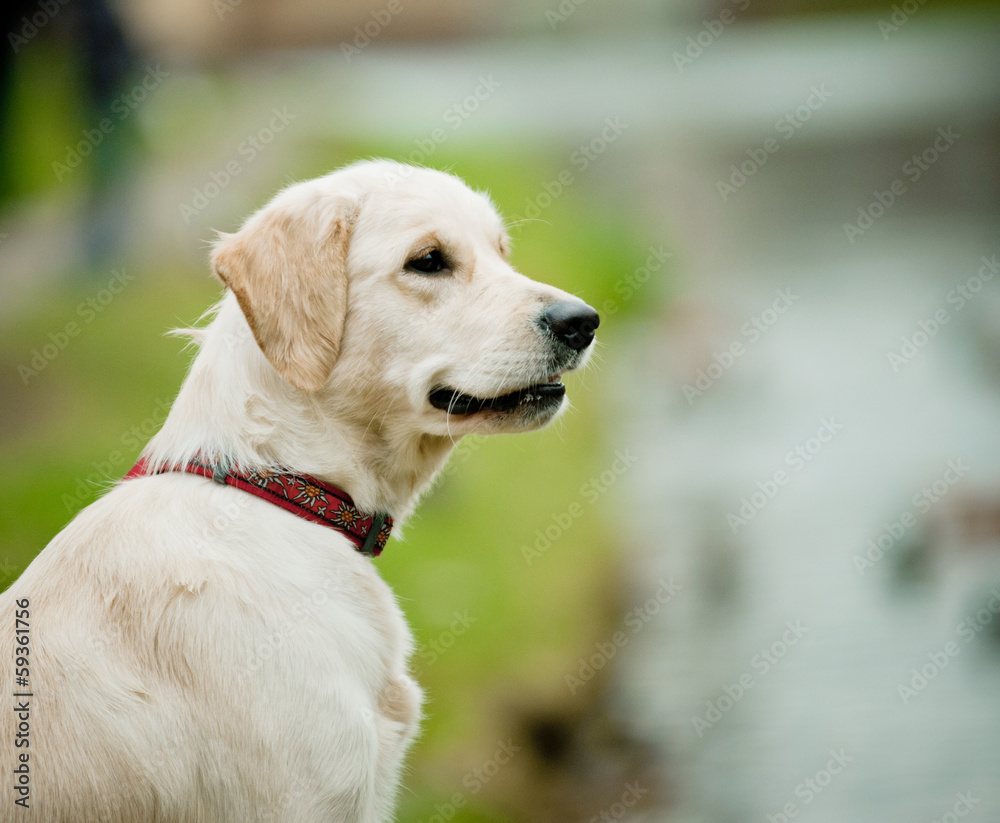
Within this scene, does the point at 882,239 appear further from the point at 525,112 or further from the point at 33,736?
the point at 33,736

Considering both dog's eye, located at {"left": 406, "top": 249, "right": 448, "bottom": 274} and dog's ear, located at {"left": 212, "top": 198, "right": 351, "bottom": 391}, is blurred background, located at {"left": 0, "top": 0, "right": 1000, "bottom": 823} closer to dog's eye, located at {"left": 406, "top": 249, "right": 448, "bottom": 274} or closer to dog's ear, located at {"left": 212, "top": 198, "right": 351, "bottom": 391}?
dog's eye, located at {"left": 406, "top": 249, "right": 448, "bottom": 274}

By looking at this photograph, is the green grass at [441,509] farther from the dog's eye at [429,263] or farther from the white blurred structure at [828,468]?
the dog's eye at [429,263]

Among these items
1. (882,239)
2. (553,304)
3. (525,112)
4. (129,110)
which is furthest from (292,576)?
(882,239)

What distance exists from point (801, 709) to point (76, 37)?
7.35 meters

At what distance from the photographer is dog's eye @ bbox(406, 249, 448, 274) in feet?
7.45

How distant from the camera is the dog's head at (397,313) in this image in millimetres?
2141

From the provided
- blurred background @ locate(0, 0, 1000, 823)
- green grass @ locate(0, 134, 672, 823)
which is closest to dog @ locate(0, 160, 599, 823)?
blurred background @ locate(0, 0, 1000, 823)

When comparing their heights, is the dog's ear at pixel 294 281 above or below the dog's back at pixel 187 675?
above

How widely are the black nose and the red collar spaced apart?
2.22ft

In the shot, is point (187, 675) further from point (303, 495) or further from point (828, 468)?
point (828, 468)

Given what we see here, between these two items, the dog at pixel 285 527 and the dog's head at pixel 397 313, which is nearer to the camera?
the dog at pixel 285 527

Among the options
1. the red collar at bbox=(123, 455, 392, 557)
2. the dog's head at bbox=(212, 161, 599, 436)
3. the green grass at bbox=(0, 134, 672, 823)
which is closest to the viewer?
Result: the red collar at bbox=(123, 455, 392, 557)

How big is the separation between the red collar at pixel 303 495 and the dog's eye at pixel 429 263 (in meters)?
0.62

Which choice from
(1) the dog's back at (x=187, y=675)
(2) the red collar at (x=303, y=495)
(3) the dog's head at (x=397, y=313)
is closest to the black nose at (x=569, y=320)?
(3) the dog's head at (x=397, y=313)
